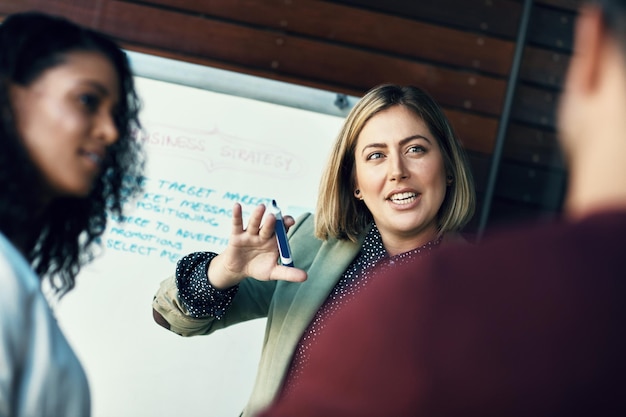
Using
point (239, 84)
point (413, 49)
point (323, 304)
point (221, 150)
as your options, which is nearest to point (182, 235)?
point (221, 150)

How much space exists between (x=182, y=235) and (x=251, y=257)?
3.20 ft

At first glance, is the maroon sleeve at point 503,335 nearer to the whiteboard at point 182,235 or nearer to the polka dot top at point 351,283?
the polka dot top at point 351,283

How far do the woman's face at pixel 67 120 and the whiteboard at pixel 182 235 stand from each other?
151 cm

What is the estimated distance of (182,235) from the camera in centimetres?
248

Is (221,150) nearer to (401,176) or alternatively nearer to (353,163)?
(353,163)

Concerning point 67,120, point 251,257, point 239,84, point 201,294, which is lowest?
point 201,294

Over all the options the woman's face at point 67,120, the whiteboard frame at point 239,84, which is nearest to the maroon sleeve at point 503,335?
the woman's face at point 67,120

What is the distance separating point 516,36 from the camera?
2.82 metres

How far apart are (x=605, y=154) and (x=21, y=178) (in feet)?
2.30

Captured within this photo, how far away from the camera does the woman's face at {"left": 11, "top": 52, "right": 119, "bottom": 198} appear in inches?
35.8

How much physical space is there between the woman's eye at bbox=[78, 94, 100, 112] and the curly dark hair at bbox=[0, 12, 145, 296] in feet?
0.18

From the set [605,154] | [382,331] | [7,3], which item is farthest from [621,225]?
[7,3]

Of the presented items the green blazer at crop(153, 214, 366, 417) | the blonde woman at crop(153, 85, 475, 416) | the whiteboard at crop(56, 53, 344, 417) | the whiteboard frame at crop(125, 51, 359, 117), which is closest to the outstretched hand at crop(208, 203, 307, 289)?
the blonde woman at crop(153, 85, 475, 416)

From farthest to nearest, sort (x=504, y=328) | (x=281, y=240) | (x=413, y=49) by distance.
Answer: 1. (x=413, y=49)
2. (x=281, y=240)
3. (x=504, y=328)
